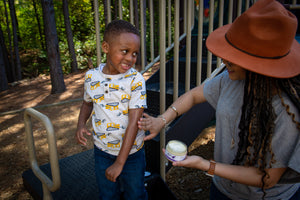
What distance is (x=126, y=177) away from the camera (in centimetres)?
166

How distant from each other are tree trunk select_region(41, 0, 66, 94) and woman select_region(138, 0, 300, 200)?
20.6 ft

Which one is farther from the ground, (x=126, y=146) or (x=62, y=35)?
(x=126, y=146)

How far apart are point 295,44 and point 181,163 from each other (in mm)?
945

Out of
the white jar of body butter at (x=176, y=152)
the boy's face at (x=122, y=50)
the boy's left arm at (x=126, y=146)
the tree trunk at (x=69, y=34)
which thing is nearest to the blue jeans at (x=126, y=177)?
the boy's left arm at (x=126, y=146)

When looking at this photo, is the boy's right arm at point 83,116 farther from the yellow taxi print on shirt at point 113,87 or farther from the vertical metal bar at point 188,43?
the vertical metal bar at point 188,43

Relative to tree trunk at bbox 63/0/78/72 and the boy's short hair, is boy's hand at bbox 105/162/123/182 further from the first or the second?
tree trunk at bbox 63/0/78/72

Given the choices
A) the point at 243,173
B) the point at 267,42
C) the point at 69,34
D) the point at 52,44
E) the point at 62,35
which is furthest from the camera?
the point at 62,35

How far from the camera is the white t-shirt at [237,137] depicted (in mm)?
1090

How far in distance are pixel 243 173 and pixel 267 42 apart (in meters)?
0.71

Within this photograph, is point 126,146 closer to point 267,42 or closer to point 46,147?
point 267,42

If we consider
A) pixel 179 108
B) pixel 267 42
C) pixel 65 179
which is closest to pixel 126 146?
pixel 179 108

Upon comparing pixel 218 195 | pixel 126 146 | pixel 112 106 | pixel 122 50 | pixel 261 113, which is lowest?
pixel 218 195

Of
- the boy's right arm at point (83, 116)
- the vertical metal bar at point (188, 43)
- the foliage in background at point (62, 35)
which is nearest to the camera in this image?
the boy's right arm at point (83, 116)

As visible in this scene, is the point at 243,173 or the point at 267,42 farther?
the point at 243,173
